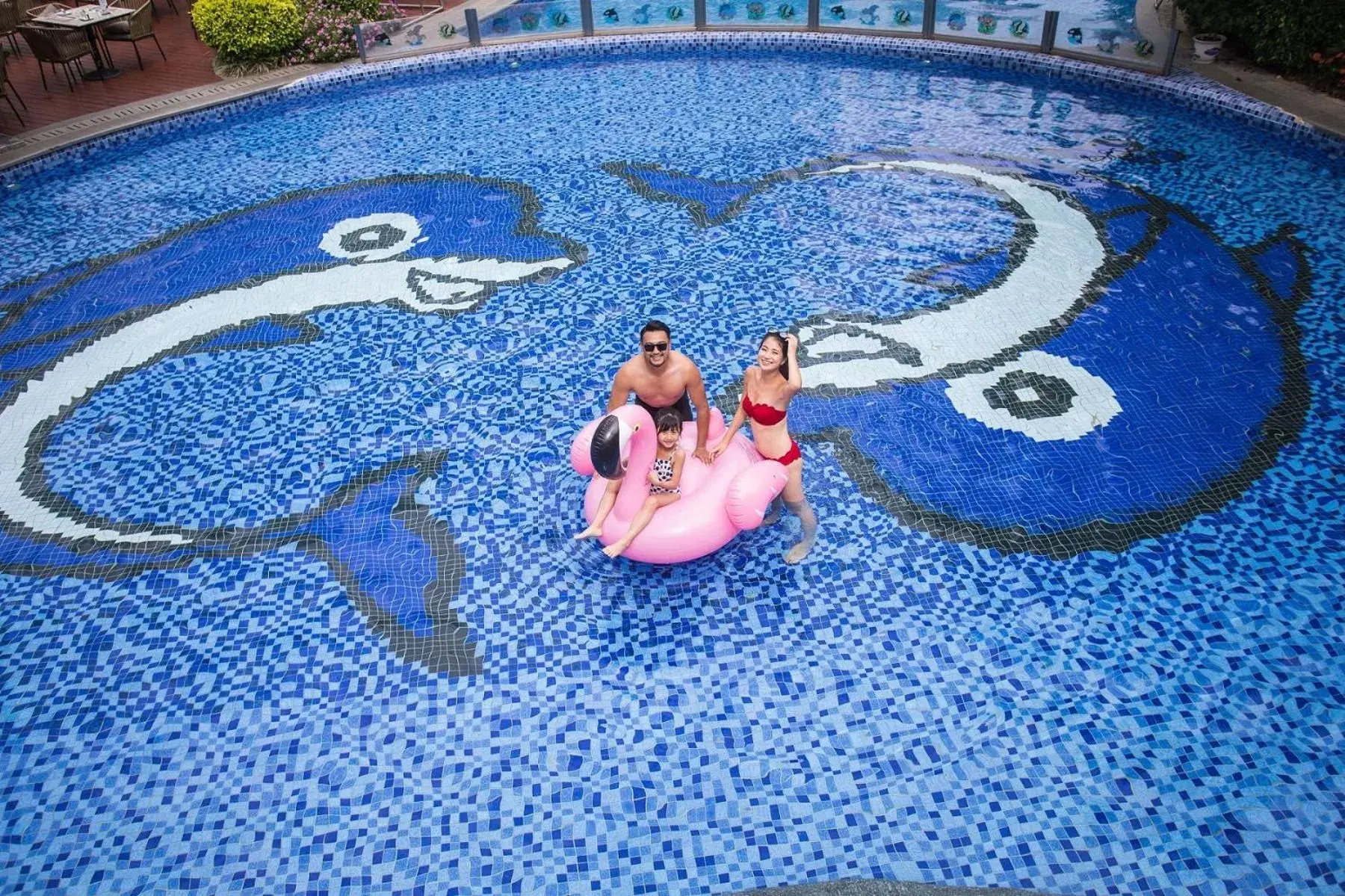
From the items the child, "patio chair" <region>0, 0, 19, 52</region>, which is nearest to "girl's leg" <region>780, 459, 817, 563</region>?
the child

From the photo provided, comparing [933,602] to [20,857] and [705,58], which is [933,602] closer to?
[20,857]

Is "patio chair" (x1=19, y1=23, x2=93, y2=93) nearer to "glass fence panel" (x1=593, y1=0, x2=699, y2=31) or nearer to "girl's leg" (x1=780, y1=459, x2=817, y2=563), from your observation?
"glass fence panel" (x1=593, y1=0, x2=699, y2=31)

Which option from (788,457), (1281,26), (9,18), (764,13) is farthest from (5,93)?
(1281,26)

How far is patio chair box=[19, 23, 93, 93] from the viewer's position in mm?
11672

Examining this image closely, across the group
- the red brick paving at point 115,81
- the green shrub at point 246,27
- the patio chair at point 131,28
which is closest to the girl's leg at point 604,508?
the red brick paving at point 115,81

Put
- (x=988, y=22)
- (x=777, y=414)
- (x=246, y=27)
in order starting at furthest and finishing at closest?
1. (x=246, y=27)
2. (x=988, y=22)
3. (x=777, y=414)

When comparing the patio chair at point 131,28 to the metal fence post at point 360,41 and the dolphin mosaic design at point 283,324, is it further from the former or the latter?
the dolphin mosaic design at point 283,324

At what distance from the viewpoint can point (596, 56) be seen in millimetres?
13141

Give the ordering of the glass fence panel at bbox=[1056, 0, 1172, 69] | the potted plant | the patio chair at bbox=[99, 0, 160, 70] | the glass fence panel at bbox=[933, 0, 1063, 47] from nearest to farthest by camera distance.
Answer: the glass fence panel at bbox=[1056, 0, 1172, 69] < the potted plant < the glass fence panel at bbox=[933, 0, 1063, 47] < the patio chair at bbox=[99, 0, 160, 70]

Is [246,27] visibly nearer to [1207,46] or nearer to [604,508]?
[604,508]

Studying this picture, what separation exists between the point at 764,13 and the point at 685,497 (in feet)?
34.5

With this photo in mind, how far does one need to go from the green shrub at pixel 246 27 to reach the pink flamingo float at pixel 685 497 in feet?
35.1

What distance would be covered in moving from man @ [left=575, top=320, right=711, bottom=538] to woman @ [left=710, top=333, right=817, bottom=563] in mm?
192

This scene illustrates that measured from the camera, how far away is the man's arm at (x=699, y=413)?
4785 millimetres
